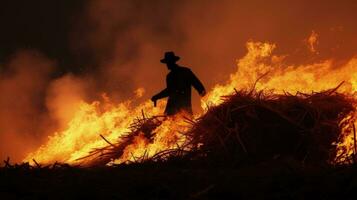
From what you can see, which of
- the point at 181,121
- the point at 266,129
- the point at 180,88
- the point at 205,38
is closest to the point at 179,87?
the point at 180,88

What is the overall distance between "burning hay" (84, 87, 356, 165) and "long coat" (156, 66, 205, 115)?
3.38m

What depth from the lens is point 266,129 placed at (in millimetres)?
8398

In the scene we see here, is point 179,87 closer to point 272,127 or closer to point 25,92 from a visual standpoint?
point 272,127

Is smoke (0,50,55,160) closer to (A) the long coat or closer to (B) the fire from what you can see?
(B) the fire

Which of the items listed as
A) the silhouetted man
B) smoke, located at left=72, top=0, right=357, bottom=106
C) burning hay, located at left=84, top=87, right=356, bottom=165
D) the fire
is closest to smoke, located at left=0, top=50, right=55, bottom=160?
smoke, located at left=72, top=0, right=357, bottom=106

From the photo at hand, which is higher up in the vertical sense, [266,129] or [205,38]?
[205,38]

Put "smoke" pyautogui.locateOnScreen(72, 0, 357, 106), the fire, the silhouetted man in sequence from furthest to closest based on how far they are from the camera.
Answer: "smoke" pyautogui.locateOnScreen(72, 0, 357, 106) → the silhouetted man → the fire

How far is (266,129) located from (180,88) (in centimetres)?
426

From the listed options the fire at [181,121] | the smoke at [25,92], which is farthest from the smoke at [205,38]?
the fire at [181,121]

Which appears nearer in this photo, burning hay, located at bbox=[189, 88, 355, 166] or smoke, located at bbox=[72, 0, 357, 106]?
burning hay, located at bbox=[189, 88, 355, 166]

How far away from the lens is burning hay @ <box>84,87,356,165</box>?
804 cm

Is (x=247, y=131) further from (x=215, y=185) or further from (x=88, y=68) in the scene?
(x=88, y=68)

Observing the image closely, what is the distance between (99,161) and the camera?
933 cm

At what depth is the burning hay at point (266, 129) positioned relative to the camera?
804cm
